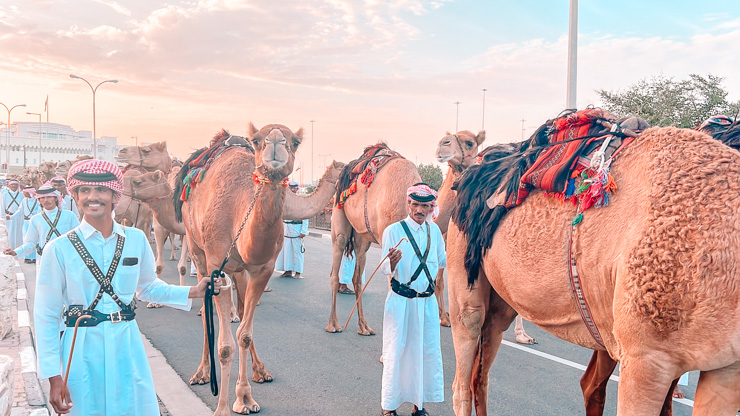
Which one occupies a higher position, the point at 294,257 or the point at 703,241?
the point at 703,241

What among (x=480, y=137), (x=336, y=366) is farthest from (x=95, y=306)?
(x=480, y=137)

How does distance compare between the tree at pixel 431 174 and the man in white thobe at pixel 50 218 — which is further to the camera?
the tree at pixel 431 174

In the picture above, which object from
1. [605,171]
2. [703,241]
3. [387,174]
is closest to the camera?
[703,241]

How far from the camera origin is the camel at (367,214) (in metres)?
7.19

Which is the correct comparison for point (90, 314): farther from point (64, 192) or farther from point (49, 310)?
point (64, 192)

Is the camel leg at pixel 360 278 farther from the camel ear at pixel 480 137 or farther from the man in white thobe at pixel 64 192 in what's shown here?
the man in white thobe at pixel 64 192

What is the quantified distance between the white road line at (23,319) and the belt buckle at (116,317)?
18.3 feet

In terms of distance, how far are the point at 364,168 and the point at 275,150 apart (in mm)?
3871

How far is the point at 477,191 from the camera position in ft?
12.9

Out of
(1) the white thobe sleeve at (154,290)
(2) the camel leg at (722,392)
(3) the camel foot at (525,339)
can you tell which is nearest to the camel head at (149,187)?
(1) the white thobe sleeve at (154,290)

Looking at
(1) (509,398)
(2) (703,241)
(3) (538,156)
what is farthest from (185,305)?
(1) (509,398)

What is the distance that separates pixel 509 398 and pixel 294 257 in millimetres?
7511

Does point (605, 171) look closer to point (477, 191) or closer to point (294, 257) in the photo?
point (477, 191)

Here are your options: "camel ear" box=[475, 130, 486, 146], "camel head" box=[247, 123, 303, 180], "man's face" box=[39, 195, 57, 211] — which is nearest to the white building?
"man's face" box=[39, 195, 57, 211]
